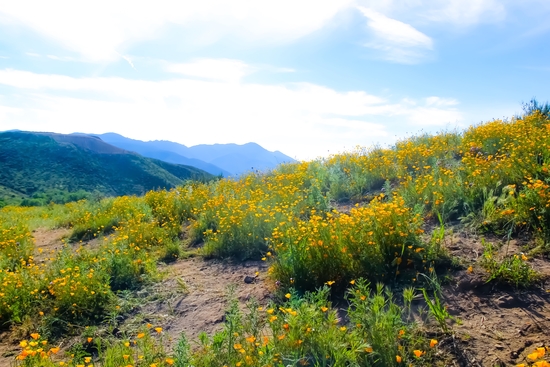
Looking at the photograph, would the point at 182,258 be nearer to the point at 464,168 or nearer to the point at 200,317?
the point at 200,317

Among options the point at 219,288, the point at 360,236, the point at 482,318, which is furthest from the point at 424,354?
the point at 219,288

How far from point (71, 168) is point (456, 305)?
310 ft

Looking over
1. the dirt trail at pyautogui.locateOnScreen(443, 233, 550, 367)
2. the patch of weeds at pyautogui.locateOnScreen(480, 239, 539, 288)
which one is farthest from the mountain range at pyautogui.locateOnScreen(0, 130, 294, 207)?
the dirt trail at pyautogui.locateOnScreen(443, 233, 550, 367)

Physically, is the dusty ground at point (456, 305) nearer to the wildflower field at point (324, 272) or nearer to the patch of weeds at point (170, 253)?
the wildflower field at point (324, 272)

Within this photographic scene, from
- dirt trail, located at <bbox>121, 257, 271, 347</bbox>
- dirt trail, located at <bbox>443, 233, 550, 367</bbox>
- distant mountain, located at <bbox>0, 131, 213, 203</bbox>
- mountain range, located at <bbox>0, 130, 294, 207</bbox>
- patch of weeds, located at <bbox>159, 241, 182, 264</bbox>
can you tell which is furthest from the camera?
distant mountain, located at <bbox>0, 131, 213, 203</bbox>

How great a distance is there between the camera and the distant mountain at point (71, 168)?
236 feet

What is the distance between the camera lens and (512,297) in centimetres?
277

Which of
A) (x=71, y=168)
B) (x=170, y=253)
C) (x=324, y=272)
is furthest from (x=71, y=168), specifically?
(x=324, y=272)

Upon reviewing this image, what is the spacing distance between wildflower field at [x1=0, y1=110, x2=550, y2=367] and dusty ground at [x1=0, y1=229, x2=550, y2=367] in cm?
6

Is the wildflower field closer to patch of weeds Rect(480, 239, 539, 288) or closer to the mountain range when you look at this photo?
patch of weeds Rect(480, 239, 539, 288)

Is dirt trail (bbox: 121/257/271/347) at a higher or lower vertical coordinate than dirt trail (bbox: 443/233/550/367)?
lower

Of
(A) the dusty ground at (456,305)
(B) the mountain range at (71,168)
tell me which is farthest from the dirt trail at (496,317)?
(B) the mountain range at (71,168)

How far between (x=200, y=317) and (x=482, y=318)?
8.29ft

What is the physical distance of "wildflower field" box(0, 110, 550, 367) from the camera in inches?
94.2
